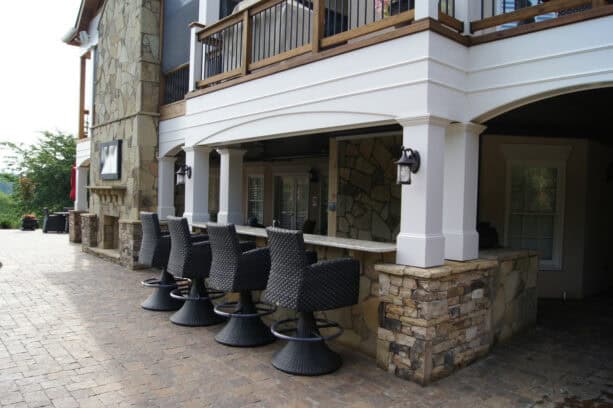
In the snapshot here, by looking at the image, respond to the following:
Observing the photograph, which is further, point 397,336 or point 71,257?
point 71,257

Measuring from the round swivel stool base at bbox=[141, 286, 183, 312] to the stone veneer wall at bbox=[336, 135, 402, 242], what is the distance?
304 centimetres

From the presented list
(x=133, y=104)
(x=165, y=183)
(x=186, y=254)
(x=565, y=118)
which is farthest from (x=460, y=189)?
(x=133, y=104)

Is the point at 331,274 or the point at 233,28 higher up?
the point at 233,28

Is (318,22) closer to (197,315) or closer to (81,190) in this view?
(197,315)

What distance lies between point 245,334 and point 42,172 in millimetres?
19293

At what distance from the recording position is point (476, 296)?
450cm

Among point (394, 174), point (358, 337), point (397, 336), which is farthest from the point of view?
point (394, 174)

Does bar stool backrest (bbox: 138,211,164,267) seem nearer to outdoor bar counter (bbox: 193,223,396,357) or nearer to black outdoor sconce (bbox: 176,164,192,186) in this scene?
black outdoor sconce (bbox: 176,164,192,186)

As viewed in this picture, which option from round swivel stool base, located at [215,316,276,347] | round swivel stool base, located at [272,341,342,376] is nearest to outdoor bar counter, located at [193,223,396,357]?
round swivel stool base, located at [272,341,342,376]

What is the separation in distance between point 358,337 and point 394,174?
341cm

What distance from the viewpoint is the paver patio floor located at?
367 centimetres

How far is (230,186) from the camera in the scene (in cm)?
738

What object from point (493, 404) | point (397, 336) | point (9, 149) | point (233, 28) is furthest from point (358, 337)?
point (9, 149)

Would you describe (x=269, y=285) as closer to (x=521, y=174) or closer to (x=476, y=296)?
(x=476, y=296)
